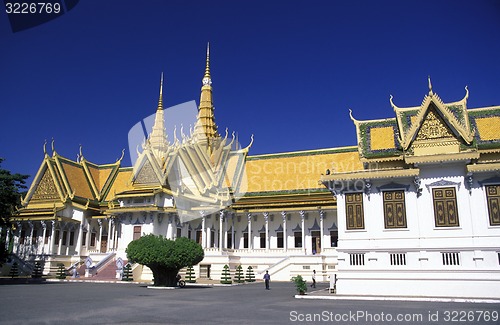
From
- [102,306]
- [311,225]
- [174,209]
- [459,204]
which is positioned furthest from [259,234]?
[102,306]

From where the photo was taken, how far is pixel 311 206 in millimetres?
35969

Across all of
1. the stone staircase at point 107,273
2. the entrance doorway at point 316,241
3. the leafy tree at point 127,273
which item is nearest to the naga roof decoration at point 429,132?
the entrance doorway at point 316,241

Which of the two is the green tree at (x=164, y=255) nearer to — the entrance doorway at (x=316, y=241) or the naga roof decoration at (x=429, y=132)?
the naga roof decoration at (x=429, y=132)

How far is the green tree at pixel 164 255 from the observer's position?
22.3 meters

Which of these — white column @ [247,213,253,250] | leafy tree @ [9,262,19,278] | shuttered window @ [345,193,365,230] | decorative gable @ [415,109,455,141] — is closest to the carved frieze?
white column @ [247,213,253,250]

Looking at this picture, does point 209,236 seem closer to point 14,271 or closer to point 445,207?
point 14,271

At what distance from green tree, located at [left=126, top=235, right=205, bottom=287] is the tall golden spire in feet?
71.2

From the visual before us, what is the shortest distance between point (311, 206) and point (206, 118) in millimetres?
18321

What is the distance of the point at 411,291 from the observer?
19.0m

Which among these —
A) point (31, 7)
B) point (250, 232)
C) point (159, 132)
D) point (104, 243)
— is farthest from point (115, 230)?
point (31, 7)

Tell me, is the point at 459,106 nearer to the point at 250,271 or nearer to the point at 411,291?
the point at 411,291

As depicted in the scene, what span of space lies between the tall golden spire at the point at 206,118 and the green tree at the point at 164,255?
2170cm

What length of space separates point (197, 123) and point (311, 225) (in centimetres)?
1803

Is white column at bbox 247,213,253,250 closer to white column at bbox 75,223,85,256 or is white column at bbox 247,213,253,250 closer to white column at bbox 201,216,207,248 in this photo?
white column at bbox 201,216,207,248
